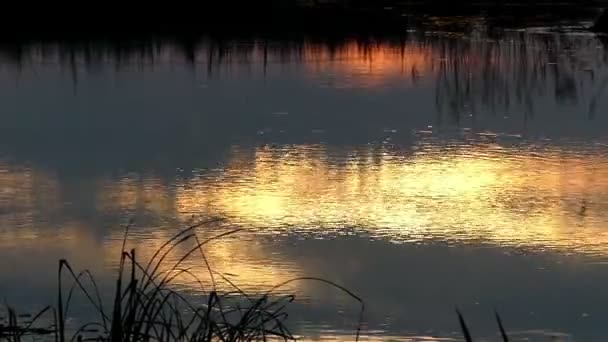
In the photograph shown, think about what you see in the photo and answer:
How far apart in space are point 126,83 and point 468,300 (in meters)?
5.31

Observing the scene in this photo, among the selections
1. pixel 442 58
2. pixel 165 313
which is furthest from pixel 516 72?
pixel 165 313

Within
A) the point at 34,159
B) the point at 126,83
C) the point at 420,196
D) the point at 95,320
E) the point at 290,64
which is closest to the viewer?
the point at 95,320

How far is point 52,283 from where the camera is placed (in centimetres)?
450

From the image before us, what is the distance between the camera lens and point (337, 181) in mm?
6066

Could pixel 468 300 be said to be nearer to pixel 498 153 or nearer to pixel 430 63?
pixel 498 153

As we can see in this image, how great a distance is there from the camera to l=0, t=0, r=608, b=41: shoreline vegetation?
43.4ft

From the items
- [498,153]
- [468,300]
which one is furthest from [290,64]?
[468,300]

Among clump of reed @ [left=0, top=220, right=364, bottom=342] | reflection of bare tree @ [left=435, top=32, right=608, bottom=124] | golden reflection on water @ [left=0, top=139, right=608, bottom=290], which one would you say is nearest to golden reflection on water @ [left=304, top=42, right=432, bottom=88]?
reflection of bare tree @ [left=435, top=32, right=608, bottom=124]

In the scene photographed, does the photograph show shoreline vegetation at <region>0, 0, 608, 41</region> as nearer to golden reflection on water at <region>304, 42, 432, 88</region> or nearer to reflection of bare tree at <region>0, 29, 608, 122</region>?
reflection of bare tree at <region>0, 29, 608, 122</region>

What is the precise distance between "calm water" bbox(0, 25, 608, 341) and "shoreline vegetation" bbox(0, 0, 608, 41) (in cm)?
271

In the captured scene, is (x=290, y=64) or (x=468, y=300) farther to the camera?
(x=290, y=64)

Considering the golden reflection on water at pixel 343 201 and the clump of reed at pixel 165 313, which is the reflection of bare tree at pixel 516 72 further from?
the clump of reed at pixel 165 313

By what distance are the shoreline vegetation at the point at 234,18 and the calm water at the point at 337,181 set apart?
2710 mm

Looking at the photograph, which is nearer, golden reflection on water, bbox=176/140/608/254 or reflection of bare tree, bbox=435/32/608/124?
golden reflection on water, bbox=176/140/608/254
